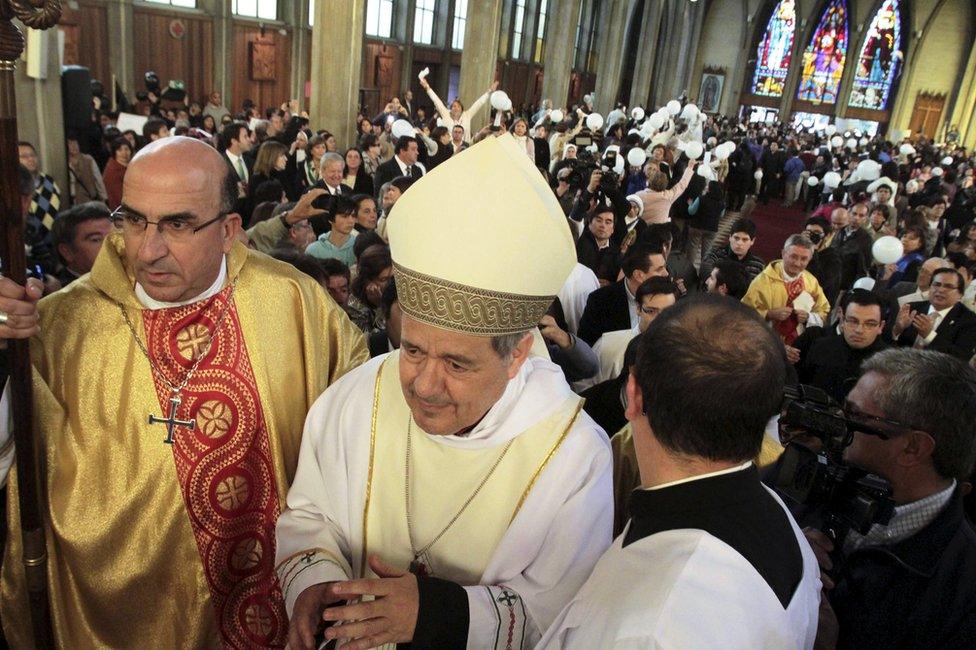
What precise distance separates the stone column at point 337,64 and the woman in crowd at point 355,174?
10.2ft

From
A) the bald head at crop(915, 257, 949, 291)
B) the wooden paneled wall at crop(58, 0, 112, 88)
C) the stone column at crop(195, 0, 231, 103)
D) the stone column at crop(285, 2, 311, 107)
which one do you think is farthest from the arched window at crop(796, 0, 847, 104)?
the bald head at crop(915, 257, 949, 291)

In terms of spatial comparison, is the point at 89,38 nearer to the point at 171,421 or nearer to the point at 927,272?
the point at 927,272

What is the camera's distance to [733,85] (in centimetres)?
3912

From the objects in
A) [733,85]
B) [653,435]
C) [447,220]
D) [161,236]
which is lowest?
[653,435]

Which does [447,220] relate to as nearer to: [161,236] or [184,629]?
[161,236]

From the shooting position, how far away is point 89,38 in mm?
14008

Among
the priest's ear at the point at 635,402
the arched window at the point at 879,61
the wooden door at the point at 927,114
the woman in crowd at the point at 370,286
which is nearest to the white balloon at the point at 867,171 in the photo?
the woman in crowd at the point at 370,286

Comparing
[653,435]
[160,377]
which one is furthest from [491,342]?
[160,377]

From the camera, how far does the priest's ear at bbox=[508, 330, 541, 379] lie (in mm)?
1815

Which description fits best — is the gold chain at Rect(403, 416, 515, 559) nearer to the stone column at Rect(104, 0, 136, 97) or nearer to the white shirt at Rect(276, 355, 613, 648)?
the white shirt at Rect(276, 355, 613, 648)

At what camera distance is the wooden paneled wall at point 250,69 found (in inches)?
660

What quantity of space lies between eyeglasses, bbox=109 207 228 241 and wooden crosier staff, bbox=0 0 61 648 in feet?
0.98

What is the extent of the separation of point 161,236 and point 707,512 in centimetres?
153

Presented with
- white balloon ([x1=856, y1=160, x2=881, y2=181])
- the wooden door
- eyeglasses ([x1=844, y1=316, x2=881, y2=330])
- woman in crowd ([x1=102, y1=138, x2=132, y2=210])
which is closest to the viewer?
eyeglasses ([x1=844, y1=316, x2=881, y2=330])
